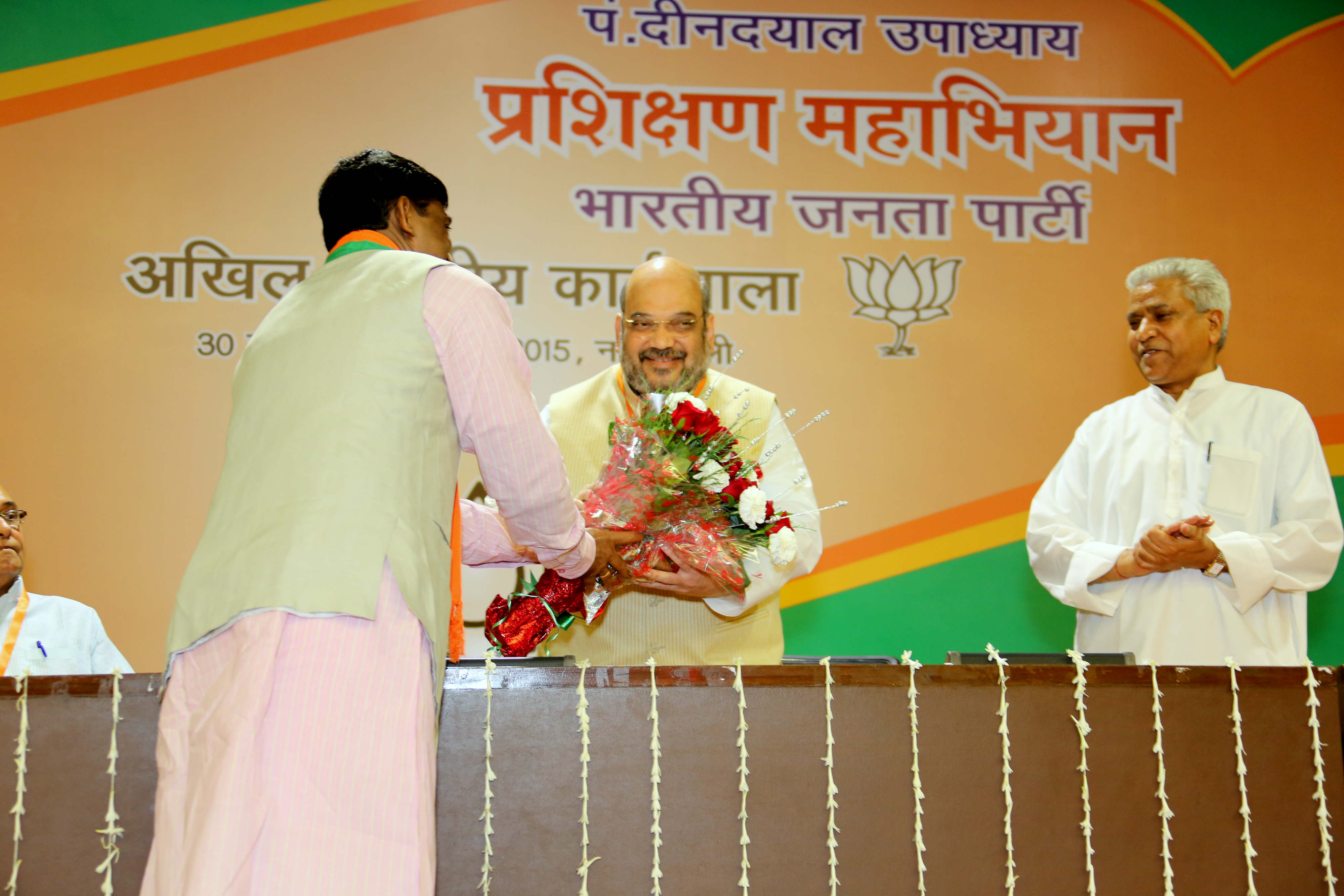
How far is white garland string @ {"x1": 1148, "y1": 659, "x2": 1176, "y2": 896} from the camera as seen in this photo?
2.00 m

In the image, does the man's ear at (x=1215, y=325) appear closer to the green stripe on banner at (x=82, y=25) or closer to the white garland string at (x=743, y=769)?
the white garland string at (x=743, y=769)

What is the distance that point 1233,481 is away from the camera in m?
3.07

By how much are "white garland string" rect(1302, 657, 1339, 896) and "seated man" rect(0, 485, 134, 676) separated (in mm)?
3404

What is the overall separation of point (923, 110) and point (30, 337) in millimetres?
3990

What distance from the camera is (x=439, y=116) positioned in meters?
4.70

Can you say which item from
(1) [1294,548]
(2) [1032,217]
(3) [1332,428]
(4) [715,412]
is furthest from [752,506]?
(3) [1332,428]

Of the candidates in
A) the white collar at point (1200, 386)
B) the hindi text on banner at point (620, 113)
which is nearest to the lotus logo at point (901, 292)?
the hindi text on banner at point (620, 113)

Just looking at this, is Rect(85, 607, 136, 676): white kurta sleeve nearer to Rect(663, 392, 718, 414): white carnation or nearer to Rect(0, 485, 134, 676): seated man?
Rect(0, 485, 134, 676): seated man

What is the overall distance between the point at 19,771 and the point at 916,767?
1.62 meters

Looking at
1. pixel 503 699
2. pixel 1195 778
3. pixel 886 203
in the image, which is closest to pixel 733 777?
pixel 503 699

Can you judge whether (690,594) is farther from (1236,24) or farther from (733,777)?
(1236,24)

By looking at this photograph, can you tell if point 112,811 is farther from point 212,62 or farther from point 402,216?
point 212,62

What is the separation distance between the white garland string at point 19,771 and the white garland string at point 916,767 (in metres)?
1.58

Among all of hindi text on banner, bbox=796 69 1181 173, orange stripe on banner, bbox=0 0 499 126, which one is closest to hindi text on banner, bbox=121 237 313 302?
orange stripe on banner, bbox=0 0 499 126
